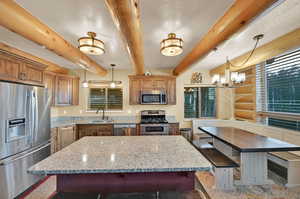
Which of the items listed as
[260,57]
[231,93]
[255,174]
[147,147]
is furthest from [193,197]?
[231,93]

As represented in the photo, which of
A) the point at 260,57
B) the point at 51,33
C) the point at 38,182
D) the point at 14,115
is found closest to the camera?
the point at 51,33

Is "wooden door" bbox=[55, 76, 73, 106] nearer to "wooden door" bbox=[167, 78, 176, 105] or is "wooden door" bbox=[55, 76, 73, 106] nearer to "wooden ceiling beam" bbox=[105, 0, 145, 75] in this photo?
"wooden door" bbox=[167, 78, 176, 105]

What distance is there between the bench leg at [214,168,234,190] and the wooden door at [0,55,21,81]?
11.5ft

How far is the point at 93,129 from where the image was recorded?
3928 millimetres

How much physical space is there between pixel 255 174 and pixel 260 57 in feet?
7.26

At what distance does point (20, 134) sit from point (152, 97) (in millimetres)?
3005

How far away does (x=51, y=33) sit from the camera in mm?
1942

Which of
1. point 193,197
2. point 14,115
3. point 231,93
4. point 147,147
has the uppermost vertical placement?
point 231,93

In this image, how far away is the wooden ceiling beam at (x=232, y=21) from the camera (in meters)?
1.21

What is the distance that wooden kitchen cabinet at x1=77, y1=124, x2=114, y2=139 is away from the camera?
3.91m

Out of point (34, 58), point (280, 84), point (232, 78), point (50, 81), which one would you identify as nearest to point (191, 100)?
point (232, 78)

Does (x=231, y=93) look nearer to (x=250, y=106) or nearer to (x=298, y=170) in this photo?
(x=250, y=106)

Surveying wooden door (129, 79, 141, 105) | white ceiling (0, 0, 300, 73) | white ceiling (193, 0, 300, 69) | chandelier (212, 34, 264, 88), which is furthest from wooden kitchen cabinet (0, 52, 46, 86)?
chandelier (212, 34, 264, 88)

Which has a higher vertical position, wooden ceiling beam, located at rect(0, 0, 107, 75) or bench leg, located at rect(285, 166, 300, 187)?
wooden ceiling beam, located at rect(0, 0, 107, 75)
